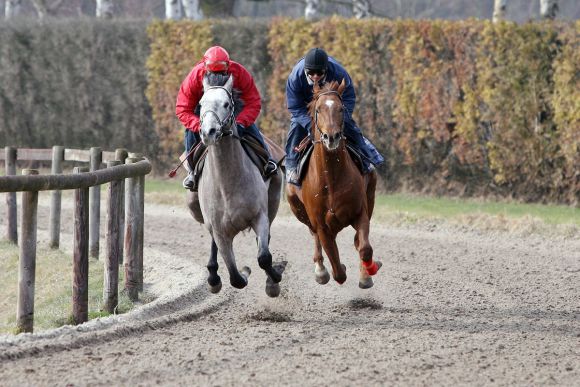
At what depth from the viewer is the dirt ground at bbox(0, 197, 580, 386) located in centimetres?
643

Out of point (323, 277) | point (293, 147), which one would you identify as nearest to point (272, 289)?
point (323, 277)

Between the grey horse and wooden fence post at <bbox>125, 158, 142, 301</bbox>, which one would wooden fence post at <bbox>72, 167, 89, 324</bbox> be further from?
wooden fence post at <bbox>125, 158, 142, 301</bbox>

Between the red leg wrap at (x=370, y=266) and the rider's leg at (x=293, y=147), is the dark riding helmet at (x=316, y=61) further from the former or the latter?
the red leg wrap at (x=370, y=266)

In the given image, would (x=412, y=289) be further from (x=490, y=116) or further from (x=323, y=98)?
(x=490, y=116)

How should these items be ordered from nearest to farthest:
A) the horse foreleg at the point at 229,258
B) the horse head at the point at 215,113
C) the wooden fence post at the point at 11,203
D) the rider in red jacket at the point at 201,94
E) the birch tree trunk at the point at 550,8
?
the horse head at the point at 215,113, the rider in red jacket at the point at 201,94, the horse foreleg at the point at 229,258, the wooden fence post at the point at 11,203, the birch tree trunk at the point at 550,8

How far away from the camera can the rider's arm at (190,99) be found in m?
8.52

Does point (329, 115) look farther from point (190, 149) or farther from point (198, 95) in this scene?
point (190, 149)

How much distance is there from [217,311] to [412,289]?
79.0 inches

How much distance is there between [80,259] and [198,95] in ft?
5.18

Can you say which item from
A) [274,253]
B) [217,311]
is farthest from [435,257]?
[217,311]

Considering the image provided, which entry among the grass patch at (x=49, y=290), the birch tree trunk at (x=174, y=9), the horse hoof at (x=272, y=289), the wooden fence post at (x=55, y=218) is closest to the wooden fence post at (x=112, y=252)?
the grass patch at (x=49, y=290)

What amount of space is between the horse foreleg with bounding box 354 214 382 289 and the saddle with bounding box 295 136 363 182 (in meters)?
0.49

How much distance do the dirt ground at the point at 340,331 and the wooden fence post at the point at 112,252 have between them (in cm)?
40

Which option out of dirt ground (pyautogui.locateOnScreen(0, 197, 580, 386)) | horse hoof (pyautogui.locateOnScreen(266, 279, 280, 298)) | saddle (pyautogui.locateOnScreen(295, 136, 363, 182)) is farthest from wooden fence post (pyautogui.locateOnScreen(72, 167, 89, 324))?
saddle (pyautogui.locateOnScreen(295, 136, 363, 182))
